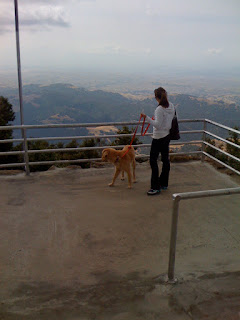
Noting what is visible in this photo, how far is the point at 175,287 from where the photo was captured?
302 centimetres

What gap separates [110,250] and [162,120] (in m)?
2.62

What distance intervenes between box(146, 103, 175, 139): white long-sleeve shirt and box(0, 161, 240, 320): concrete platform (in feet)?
3.97

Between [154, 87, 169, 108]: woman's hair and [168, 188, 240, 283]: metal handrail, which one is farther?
[154, 87, 169, 108]: woman's hair

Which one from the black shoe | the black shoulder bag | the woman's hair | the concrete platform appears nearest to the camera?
the concrete platform

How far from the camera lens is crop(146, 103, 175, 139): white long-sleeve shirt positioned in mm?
5571

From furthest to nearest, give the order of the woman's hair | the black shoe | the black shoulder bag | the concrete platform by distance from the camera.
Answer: the black shoe → the black shoulder bag → the woman's hair → the concrete platform

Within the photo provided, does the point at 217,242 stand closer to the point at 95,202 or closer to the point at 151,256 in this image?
the point at 151,256

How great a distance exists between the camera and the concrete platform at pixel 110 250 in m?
2.76

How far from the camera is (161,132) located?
575 centimetres

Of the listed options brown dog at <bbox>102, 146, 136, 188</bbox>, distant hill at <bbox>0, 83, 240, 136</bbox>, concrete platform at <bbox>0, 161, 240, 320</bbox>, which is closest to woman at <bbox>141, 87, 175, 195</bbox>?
concrete platform at <bbox>0, 161, 240, 320</bbox>

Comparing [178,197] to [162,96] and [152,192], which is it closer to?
[162,96]

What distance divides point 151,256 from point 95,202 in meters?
2.00

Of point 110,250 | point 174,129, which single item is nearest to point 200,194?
point 110,250

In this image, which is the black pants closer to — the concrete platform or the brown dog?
the concrete platform
